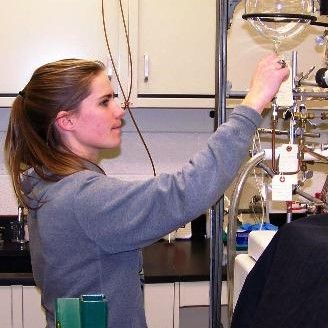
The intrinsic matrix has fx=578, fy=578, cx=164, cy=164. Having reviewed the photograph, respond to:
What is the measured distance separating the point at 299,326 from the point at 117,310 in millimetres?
649

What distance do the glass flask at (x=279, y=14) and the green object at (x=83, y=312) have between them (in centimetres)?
74

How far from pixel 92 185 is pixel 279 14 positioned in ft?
1.76

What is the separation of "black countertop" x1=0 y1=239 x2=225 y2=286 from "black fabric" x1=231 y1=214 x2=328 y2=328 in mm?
1175

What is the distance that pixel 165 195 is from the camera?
3.81 ft

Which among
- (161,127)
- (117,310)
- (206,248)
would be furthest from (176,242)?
(117,310)

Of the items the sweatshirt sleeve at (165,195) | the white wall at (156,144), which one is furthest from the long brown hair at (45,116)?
the white wall at (156,144)

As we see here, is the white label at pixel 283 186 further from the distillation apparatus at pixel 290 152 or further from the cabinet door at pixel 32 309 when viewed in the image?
the cabinet door at pixel 32 309

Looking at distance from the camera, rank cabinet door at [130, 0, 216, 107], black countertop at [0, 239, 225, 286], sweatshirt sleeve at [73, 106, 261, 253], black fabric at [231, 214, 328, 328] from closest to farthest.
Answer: black fabric at [231, 214, 328, 328] → sweatshirt sleeve at [73, 106, 261, 253] → black countertop at [0, 239, 225, 286] → cabinet door at [130, 0, 216, 107]

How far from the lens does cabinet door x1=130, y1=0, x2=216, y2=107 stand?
225 centimetres

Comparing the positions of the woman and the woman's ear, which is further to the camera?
the woman's ear

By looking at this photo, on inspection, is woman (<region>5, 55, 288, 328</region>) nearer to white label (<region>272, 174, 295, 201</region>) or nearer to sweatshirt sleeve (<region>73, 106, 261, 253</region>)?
sweatshirt sleeve (<region>73, 106, 261, 253</region>)

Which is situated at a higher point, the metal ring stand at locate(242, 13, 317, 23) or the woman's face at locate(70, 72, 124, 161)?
the metal ring stand at locate(242, 13, 317, 23)

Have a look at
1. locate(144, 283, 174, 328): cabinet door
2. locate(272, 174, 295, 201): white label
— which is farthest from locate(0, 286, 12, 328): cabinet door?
locate(272, 174, 295, 201): white label

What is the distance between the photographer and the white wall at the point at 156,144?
2.66 metres
